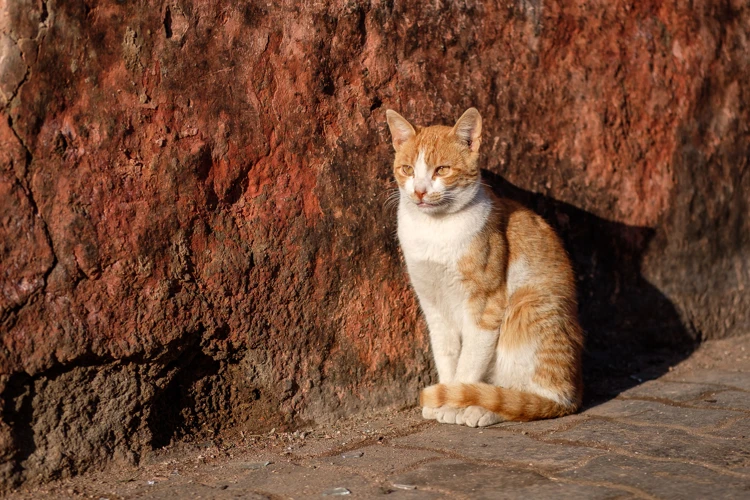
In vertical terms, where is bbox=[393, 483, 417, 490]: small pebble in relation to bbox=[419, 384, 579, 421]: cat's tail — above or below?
below

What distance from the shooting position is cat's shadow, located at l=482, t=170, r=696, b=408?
A: 5016 mm

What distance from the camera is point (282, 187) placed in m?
3.92

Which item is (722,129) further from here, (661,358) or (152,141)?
(152,141)

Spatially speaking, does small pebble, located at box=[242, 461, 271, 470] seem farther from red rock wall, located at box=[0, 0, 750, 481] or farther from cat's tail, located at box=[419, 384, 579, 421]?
cat's tail, located at box=[419, 384, 579, 421]

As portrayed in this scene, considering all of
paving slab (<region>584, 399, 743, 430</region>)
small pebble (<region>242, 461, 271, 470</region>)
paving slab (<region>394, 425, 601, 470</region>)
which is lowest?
small pebble (<region>242, 461, 271, 470</region>)

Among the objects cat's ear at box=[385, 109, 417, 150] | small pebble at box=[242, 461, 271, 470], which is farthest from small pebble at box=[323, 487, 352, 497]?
cat's ear at box=[385, 109, 417, 150]

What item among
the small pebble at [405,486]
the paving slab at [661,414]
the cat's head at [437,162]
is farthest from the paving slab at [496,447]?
the cat's head at [437,162]

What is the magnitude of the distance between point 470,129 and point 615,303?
70.5 inches

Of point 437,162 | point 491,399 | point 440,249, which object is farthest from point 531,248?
point 491,399

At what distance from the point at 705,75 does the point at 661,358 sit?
201cm

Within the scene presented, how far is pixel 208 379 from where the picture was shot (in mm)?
3795

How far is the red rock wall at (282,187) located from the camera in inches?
128

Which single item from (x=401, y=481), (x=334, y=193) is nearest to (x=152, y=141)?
(x=334, y=193)

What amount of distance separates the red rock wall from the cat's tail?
15.5 inches
